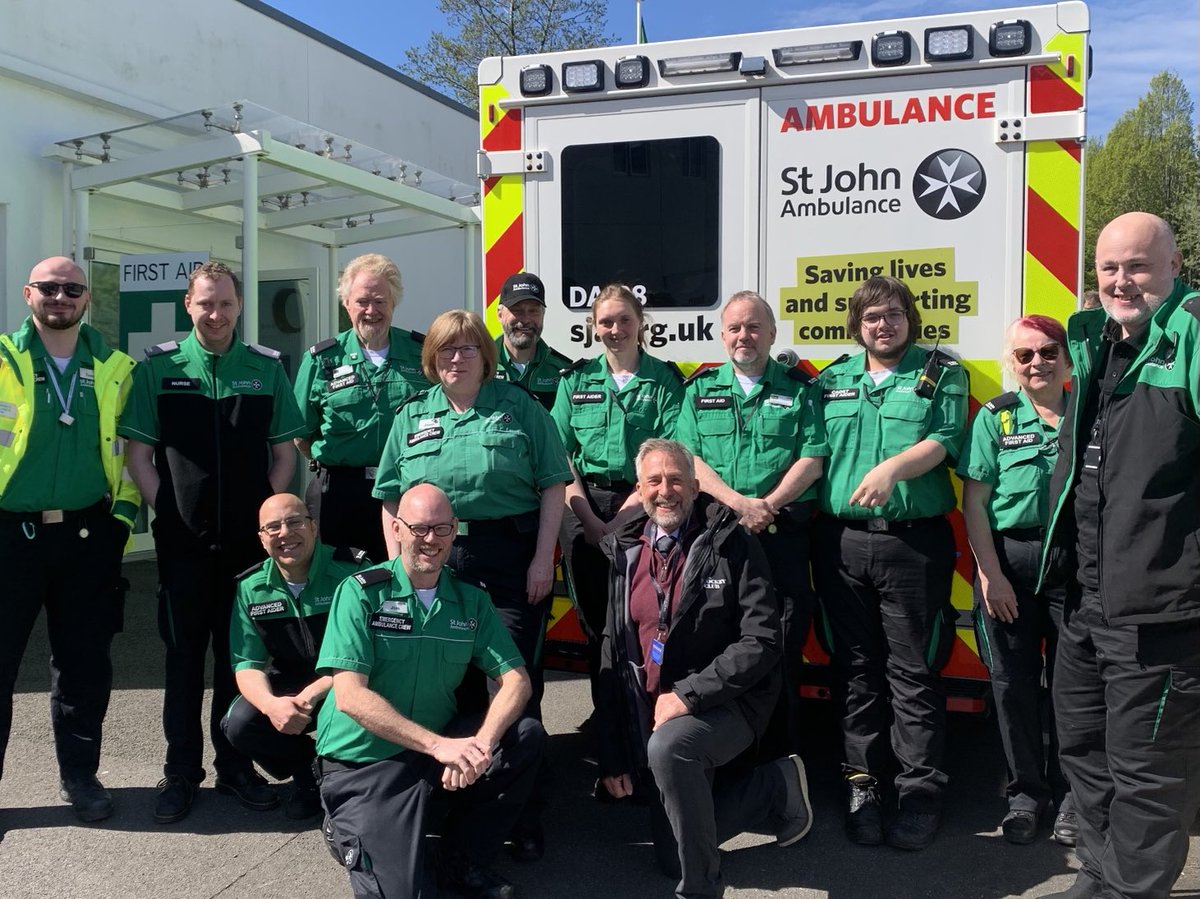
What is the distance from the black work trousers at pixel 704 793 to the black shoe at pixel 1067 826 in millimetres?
965

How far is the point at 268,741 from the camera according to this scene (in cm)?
393

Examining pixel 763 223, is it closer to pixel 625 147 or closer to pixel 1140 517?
pixel 625 147

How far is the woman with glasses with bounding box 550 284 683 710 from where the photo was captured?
4102mm

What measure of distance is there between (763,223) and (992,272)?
2.84 ft

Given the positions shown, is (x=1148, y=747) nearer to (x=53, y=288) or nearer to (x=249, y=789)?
(x=249, y=789)

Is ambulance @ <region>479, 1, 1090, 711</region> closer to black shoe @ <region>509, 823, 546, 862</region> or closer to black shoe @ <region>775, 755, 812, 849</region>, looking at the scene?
black shoe @ <region>775, 755, 812, 849</region>

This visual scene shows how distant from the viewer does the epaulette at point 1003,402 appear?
3.74 metres

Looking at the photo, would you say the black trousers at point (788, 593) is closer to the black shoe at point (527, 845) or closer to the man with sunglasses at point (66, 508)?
the black shoe at point (527, 845)

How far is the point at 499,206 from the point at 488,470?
1412 millimetres

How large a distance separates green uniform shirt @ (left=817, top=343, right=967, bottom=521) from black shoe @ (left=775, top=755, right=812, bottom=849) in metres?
0.88

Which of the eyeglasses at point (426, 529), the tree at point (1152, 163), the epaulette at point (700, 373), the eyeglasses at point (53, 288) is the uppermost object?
the tree at point (1152, 163)

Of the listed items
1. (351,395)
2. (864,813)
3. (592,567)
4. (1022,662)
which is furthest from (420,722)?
(1022,662)

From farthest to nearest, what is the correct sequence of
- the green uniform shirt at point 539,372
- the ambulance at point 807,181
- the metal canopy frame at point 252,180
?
the metal canopy frame at point 252,180, the green uniform shirt at point 539,372, the ambulance at point 807,181

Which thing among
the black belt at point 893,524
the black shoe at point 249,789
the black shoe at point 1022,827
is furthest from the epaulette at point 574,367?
the black shoe at point 1022,827
